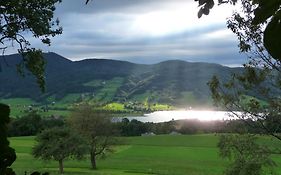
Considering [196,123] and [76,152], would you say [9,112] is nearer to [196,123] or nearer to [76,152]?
[76,152]

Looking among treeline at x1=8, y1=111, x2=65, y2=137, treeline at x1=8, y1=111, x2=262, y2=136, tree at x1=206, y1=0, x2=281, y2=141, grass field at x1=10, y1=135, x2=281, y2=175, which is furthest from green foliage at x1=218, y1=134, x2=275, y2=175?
treeline at x1=8, y1=111, x2=65, y2=137

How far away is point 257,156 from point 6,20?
42.3ft

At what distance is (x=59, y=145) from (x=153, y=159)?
2212 centimetres

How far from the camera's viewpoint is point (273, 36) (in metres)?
0.87

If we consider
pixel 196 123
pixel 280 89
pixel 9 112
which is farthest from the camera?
pixel 196 123

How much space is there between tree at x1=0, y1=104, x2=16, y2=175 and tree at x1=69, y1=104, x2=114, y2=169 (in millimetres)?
56459

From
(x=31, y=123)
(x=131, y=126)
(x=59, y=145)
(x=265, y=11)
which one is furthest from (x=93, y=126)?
(x=265, y=11)

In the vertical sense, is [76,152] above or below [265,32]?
below

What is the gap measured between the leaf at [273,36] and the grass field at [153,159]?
46.7 meters

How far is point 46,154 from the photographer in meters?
50.2

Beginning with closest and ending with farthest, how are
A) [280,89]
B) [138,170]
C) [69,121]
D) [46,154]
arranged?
[280,89] → [46,154] → [138,170] → [69,121]

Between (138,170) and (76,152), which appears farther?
(138,170)

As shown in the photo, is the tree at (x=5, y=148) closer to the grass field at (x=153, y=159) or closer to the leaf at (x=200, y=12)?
the leaf at (x=200, y=12)

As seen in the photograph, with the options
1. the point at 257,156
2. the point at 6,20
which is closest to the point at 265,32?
the point at 6,20
